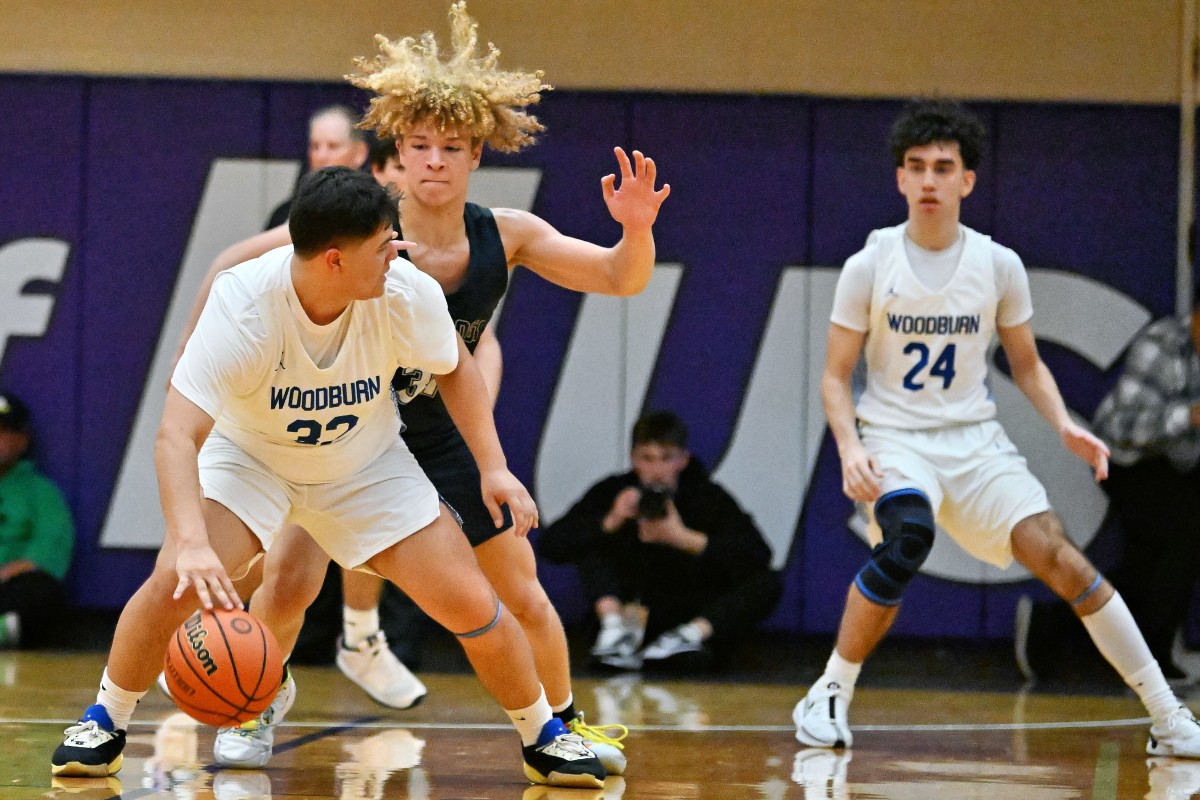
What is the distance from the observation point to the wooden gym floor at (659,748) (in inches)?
163

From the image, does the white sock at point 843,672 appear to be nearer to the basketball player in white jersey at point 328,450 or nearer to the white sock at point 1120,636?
the white sock at point 1120,636

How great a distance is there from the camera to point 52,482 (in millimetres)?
7602

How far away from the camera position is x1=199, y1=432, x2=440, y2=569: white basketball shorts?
399 centimetres

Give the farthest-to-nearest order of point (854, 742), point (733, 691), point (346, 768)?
point (733, 691)
point (854, 742)
point (346, 768)

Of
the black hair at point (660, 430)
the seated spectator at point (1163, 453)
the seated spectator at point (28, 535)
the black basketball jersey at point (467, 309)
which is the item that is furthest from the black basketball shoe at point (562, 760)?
the seated spectator at point (28, 535)

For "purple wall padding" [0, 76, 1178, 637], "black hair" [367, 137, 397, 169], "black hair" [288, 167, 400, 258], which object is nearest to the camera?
"black hair" [288, 167, 400, 258]

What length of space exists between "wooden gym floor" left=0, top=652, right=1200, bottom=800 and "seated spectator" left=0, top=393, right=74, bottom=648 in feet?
2.35

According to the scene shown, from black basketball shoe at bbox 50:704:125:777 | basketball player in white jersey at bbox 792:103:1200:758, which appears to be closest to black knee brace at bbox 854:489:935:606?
basketball player in white jersey at bbox 792:103:1200:758

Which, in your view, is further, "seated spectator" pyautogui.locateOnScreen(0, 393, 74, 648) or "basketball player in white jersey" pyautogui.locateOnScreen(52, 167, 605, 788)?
"seated spectator" pyautogui.locateOnScreen(0, 393, 74, 648)

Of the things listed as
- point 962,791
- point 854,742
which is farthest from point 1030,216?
point 962,791

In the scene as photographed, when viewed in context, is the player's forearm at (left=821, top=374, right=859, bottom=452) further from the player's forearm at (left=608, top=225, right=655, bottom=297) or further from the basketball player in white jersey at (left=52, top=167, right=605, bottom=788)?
the basketball player in white jersey at (left=52, top=167, right=605, bottom=788)

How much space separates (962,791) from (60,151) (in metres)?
5.33

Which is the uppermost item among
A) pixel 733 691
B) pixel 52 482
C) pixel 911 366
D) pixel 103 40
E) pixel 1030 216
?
pixel 103 40

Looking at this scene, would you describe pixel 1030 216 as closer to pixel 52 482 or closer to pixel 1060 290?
pixel 1060 290
